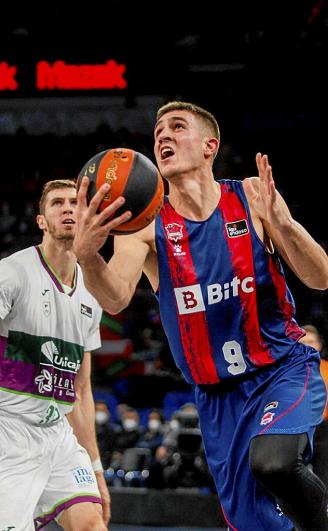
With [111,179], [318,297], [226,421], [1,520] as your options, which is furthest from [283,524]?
[318,297]

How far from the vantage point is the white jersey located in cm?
439

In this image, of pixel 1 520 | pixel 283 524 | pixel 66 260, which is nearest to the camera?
pixel 283 524

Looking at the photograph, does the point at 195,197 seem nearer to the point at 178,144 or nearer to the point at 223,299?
the point at 178,144

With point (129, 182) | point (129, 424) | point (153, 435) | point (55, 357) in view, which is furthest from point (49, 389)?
point (129, 424)

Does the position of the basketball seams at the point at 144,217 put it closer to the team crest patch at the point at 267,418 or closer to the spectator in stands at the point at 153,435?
the team crest patch at the point at 267,418

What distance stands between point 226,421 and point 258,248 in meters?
0.76

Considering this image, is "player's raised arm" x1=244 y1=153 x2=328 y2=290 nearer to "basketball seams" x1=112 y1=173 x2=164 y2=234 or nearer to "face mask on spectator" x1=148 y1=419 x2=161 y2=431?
"basketball seams" x1=112 y1=173 x2=164 y2=234

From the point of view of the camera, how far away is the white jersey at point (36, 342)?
14.4ft

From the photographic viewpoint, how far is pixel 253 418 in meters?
3.64

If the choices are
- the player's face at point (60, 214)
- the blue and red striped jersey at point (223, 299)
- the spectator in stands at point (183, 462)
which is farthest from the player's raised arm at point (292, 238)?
the spectator in stands at point (183, 462)

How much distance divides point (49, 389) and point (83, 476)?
46cm

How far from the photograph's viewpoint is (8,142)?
19078 mm

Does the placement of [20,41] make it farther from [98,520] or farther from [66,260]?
[98,520]

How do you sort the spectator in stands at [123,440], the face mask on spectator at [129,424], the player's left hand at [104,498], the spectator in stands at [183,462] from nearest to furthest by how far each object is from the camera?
the player's left hand at [104,498] → the spectator in stands at [183,462] → the spectator in stands at [123,440] → the face mask on spectator at [129,424]
